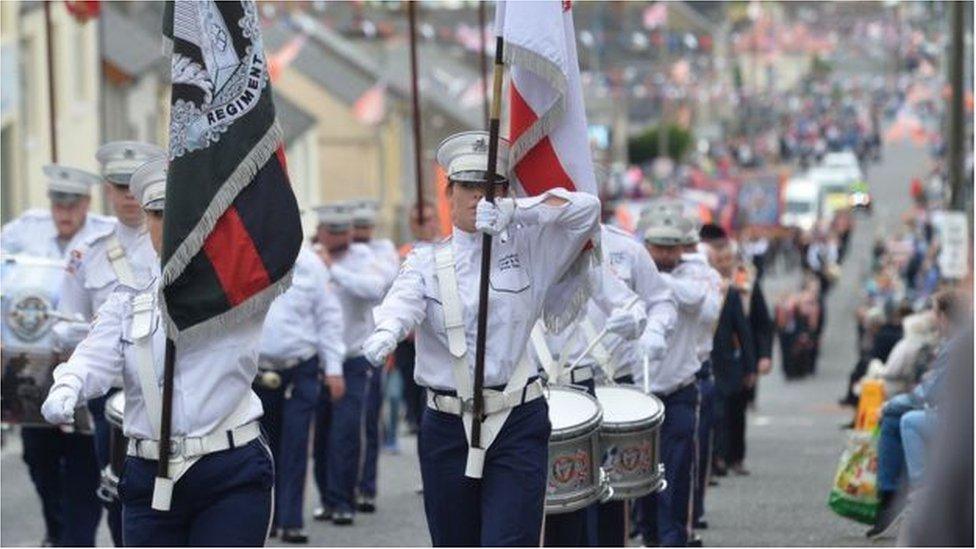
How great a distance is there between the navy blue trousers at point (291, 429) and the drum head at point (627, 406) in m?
3.03

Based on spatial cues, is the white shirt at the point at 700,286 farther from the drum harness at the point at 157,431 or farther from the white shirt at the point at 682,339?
the drum harness at the point at 157,431

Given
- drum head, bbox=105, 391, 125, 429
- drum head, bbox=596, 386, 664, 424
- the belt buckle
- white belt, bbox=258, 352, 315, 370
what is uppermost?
the belt buckle

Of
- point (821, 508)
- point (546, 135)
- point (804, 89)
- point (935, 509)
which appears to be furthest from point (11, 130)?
point (804, 89)

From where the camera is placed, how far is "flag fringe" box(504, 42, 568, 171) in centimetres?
898

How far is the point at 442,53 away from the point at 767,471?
1935 inches

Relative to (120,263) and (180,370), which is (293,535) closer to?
(120,263)

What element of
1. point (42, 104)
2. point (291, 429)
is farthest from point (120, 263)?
point (42, 104)

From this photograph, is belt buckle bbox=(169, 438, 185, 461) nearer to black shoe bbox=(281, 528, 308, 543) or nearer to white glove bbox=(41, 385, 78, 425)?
white glove bbox=(41, 385, 78, 425)

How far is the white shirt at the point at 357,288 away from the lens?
626 inches

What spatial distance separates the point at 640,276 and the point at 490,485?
3764 mm

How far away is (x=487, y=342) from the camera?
8.70 m

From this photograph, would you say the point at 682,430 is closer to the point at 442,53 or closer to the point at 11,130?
the point at 11,130

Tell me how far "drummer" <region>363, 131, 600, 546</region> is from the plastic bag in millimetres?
5789

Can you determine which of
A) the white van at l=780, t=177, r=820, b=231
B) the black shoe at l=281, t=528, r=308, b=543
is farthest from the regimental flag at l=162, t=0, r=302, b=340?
the white van at l=780, t=177, r=820, b=231
